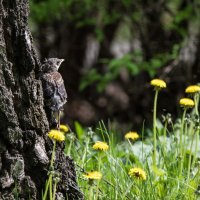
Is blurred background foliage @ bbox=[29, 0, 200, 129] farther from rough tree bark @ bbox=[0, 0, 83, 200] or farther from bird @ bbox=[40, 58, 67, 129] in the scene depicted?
rough tree bark @ bbox=[0, 0, 83, 200]

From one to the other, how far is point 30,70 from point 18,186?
54cm

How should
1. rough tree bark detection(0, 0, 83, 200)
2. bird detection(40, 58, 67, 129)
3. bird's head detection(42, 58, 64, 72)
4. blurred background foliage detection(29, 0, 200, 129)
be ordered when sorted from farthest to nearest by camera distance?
blurred background foliage detection(29, 0, 200, 129) → bird's head detection(42, 58, 64, 72) → bird detection(40, 58, 67, 129) → rough tree bark detection(0, 0, 83, 200)

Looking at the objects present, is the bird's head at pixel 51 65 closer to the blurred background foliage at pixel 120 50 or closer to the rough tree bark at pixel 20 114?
the rough tree bark at pixel 20 114

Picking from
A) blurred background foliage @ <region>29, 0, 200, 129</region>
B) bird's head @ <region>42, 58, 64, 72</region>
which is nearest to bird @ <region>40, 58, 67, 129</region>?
bird's head @ <region>42, 58, 64, 72</region>

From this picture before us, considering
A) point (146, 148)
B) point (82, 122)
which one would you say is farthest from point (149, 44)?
point (146, 148)

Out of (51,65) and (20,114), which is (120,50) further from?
(20,114)

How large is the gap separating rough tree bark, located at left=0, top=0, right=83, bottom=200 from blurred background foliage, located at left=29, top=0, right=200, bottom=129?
3.94m

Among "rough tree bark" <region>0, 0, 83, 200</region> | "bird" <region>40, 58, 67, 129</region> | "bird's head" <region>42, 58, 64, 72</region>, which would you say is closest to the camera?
"rough tree bark" <region>0, 0, 83, 200</region>

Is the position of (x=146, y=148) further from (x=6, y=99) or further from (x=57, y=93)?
(x=6, y=99)

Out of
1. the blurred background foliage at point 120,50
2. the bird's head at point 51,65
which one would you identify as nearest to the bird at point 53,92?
the bird's head at point 51,65

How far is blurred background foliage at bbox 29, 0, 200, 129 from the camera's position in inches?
289

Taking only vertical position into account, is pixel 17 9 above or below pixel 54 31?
below

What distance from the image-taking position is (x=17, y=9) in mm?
2459

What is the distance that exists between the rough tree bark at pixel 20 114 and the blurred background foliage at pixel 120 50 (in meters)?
3.94
